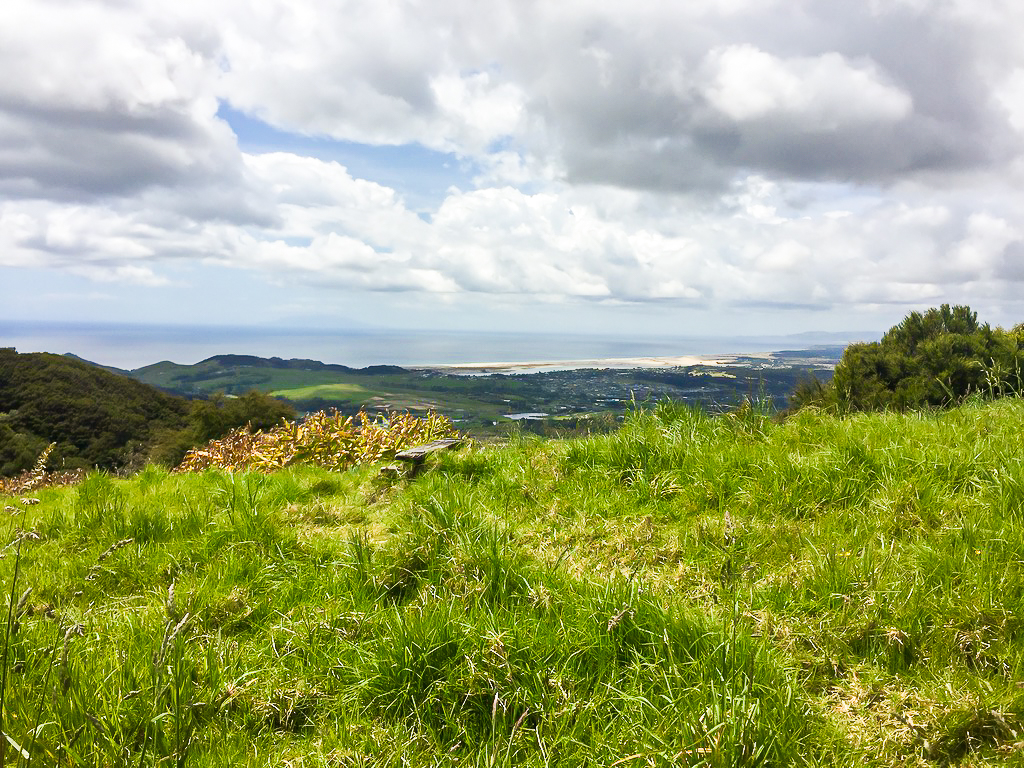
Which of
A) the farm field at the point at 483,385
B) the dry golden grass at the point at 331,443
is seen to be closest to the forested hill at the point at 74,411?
the farm field at the point at 483,385

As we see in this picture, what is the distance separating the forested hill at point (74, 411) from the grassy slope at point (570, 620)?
3105 centimetres

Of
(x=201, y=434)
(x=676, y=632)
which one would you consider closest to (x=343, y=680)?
(x=676, y=632)

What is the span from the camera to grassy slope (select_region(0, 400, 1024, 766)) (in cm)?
251

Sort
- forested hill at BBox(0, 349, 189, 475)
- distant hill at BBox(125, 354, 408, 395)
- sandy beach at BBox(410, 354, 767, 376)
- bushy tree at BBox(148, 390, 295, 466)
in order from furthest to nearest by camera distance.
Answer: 1. distant hill at BBox(125, 354, 408, 395)
2. sandy beach at BBox(410, 354, 767, 376)
3. forested hill at BBox(0, 349, 189, 475)
4. bushy tree at BBox(148, 390, 295, 466)

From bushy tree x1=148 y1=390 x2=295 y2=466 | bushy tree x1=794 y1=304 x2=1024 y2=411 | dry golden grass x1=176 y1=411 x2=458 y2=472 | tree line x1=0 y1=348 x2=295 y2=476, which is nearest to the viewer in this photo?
dry golden grass x1=176 y1=411 x2=458 y2=472

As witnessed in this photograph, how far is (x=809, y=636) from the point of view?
10.6 ft

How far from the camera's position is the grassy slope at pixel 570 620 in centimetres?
251

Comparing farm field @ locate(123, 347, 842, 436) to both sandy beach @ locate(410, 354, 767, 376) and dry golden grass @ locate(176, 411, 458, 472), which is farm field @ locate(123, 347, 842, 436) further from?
sandy beach @ locate(410, 354, 767, 376)

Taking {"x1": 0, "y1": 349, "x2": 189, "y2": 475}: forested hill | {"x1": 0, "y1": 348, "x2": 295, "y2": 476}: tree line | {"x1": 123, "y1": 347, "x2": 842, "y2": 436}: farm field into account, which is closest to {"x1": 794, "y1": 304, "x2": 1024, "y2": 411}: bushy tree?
{"x1": 123, "y1": 347, "x2": 842, "y2": 436}: farm field

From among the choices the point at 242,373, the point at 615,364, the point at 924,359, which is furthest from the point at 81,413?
the point at 242,373

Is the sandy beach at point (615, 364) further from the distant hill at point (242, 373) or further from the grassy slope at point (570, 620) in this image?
the grassy slope at point (570, 620)

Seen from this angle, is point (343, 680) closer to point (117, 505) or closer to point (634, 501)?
point (634, 501)

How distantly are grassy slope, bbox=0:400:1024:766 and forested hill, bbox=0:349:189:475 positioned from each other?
1222 inches

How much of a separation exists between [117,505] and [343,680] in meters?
3.89
